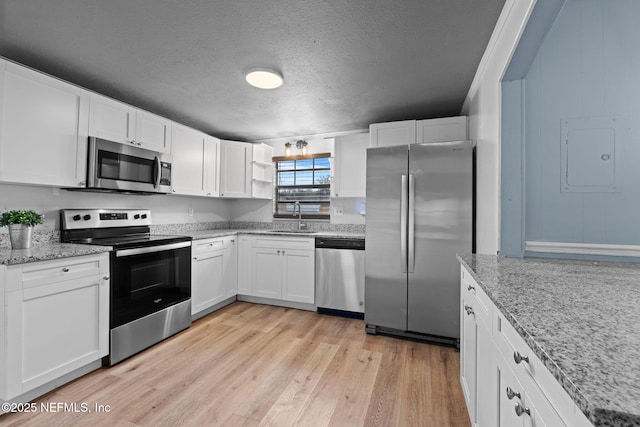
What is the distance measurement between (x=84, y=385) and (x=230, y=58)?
2.52 meters

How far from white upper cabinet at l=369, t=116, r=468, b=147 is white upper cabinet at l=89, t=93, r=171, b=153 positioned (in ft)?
7.49

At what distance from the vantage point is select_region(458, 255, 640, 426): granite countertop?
0.44 m

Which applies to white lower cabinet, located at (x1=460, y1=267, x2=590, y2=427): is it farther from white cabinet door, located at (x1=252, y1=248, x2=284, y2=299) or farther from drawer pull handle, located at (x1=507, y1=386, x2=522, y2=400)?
white cabinet door, located at (x1=252, y1=248, x2=284, y2=299)

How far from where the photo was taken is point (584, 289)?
1.02 metres

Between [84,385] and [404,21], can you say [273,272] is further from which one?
[404,21]

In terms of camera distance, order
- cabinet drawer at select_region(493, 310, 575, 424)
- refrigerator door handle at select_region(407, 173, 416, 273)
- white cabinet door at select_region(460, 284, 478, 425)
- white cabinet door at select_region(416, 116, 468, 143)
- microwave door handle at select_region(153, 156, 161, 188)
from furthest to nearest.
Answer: white cabinet door at select_region(416, 116, 468, 143) → microwave door handle at select_region(153, 156, 161, 188) → refrigerator door handle at select_region(407, 173, 416, 273) → white cabinet door at select_region(460, 284, 478, 425) → cabinet drawer at select_region(493, 310, 575, 424)

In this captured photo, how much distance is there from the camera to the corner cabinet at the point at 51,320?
1.63 meters

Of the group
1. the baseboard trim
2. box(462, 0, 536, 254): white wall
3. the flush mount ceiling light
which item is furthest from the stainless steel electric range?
the baseboard trim

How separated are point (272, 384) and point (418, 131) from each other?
9.06ft

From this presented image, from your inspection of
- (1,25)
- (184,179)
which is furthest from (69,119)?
(184,179)

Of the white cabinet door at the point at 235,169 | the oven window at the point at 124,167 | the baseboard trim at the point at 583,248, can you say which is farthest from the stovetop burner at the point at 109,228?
the baseboard trim at the point at 583,248

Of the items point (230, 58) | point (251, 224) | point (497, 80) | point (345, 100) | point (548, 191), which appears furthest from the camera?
point (251, 224)

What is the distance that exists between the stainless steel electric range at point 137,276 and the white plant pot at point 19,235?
15.5 inches

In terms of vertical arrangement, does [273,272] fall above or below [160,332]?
above
